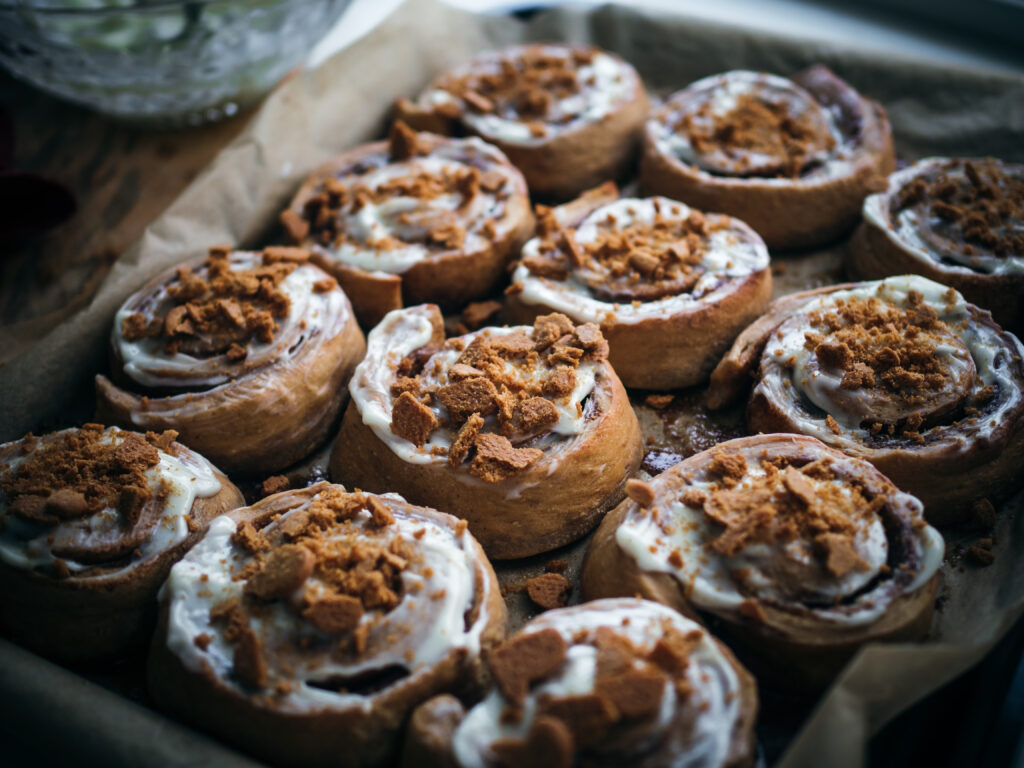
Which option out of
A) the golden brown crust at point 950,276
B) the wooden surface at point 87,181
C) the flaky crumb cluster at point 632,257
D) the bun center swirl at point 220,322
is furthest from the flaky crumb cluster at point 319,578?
the golden brown crust at point 950,276

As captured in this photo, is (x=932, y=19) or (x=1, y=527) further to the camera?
(x=932, y=19)

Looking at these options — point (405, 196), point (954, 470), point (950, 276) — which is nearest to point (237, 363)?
point (405, 196)

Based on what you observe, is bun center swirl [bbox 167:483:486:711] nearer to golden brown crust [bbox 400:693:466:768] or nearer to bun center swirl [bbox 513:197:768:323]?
golden brown crust [bbox 400:693:466:768]

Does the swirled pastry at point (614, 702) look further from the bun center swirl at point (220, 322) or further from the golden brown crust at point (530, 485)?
the bun center swirl at point (220, 322)

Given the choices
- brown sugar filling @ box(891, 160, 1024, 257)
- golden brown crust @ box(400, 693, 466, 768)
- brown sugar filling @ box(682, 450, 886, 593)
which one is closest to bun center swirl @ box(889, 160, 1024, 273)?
brown sugar filling @ box(891, 160, 1024, 257)

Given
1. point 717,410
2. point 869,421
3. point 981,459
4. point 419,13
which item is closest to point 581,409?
point 717,410

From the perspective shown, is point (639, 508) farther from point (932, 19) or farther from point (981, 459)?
point (932, 19)

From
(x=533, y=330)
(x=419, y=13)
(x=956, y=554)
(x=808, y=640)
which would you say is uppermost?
(x=419, y=13)
